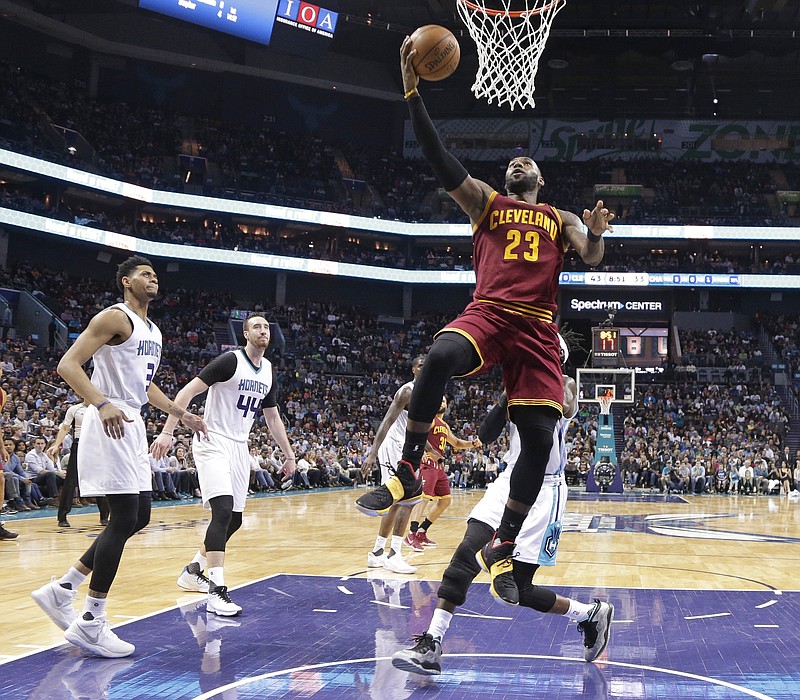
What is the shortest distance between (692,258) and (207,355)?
2269 cm

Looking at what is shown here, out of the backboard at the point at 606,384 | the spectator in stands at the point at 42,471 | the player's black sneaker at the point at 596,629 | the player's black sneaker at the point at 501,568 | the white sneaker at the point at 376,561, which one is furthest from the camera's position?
the backboard at the point at 606,384

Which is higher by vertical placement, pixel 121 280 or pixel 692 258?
pixel 692 258

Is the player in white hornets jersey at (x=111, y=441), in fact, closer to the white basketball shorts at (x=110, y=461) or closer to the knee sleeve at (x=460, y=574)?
the white basketball shorts at (x=110, y=461)

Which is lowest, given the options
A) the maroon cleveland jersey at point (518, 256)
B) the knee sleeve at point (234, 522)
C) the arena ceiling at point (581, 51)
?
the knee sleeve at point (234, 522)

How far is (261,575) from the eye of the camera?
7.82m

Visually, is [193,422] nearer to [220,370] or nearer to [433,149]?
[220,370]

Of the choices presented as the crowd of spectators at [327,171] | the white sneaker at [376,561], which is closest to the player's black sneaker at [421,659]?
the white sneaker at [376,561]

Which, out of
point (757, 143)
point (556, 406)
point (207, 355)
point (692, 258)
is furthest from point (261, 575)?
point (757, 143)

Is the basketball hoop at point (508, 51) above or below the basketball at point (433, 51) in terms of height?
above

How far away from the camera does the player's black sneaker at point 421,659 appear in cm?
415

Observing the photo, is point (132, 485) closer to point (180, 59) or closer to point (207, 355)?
point (207, 355)

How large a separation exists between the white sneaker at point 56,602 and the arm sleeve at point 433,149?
3211mm

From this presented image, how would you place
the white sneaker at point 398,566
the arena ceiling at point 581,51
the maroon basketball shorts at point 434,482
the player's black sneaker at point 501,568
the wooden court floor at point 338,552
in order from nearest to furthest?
1. the player's black sneaker at point 501,568
2. the wooden court floor at point 338,552
3. the white sneaker at point 398,566
4. the maroon basketball shorts at point 434,482
5. the arena ceiling at point 581,51

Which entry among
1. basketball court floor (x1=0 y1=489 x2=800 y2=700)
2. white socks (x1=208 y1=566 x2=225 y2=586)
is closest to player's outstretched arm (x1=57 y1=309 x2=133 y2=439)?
basketball court floor (x1=0 y1=489 x2=800 y2=700)
